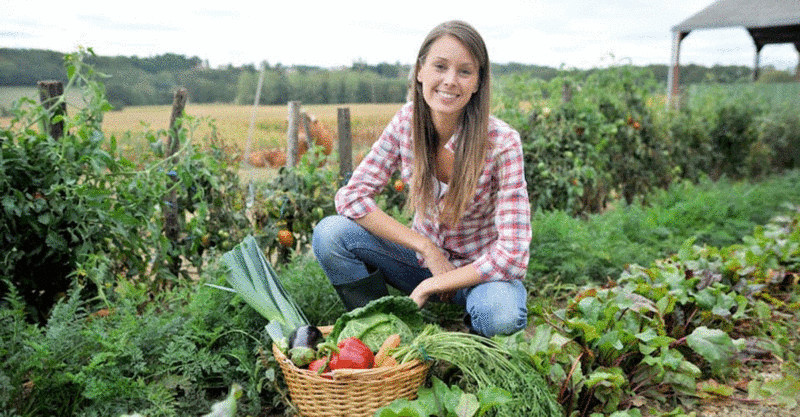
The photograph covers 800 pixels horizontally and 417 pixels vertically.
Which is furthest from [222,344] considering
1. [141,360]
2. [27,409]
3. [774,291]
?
[774,291]

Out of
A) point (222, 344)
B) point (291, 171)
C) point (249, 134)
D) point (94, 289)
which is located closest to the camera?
point (222, 344)

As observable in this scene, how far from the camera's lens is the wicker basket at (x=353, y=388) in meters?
1.89

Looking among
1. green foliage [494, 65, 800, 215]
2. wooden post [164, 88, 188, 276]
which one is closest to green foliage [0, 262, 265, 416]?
wooden post [164, 88, 188, 276]

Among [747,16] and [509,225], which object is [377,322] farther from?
[747,16]

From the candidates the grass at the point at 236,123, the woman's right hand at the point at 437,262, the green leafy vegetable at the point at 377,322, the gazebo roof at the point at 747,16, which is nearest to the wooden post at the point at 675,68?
the gazebo roof at the point at 747,16

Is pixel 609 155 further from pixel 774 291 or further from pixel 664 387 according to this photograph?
pixel 664 387

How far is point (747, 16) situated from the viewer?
12.4m

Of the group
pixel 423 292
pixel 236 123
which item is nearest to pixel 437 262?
pixel 423 292

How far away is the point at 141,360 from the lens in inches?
85.6

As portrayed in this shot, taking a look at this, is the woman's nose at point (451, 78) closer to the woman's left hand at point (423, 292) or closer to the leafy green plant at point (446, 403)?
the woman's left hand at point (423, 292)

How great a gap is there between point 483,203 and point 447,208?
0.16m

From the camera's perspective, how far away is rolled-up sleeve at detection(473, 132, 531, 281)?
2.30m

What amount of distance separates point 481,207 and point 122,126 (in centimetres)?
212

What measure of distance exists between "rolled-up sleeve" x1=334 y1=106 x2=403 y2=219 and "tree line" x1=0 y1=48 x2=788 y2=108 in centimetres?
164
